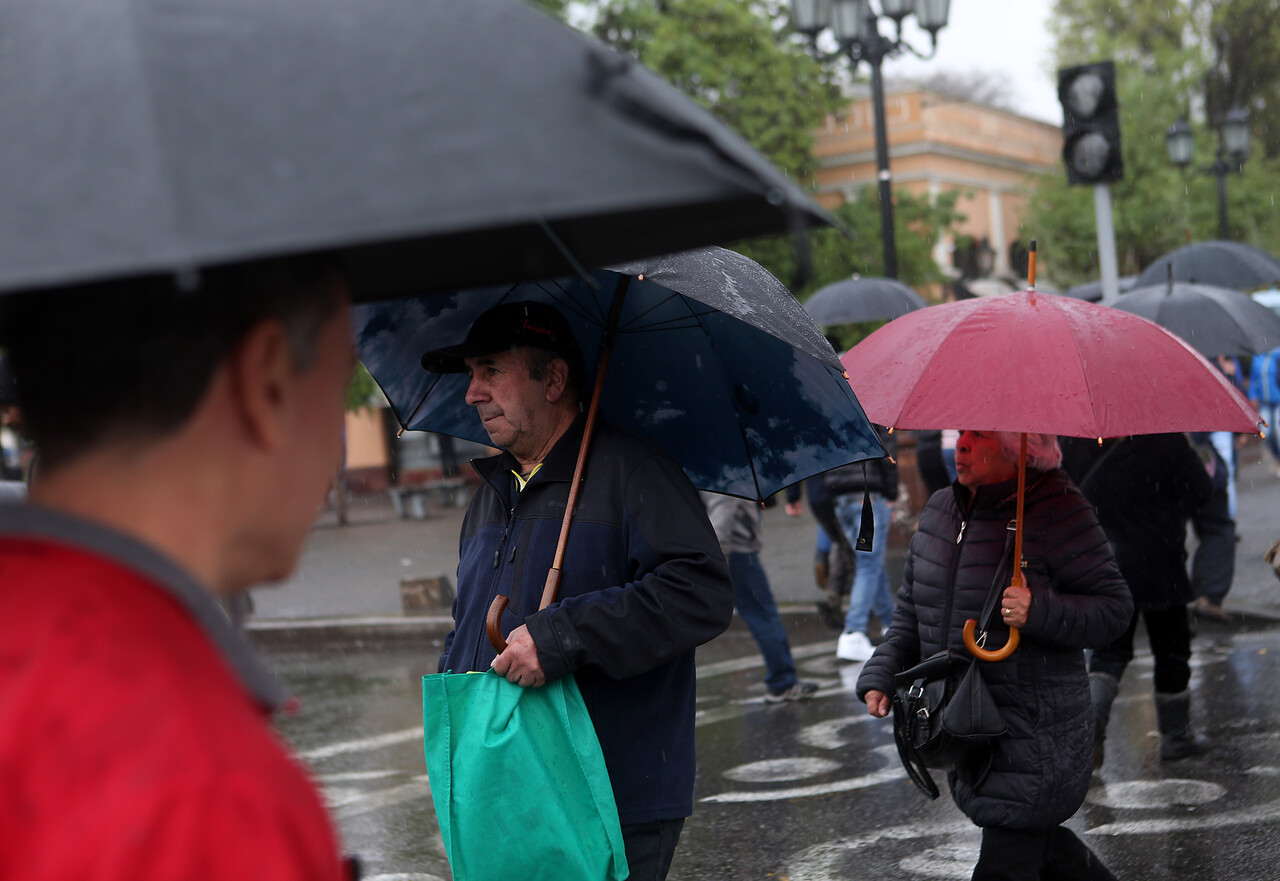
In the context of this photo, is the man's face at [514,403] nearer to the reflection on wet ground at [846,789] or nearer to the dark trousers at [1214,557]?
the reflection on wet ground at [846,789]

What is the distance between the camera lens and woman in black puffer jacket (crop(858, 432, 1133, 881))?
A: 3.91m

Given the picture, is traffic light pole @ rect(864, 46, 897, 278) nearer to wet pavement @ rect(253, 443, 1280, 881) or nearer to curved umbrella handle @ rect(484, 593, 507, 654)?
wet pavement @ rect(253, 443, 1280, 881)

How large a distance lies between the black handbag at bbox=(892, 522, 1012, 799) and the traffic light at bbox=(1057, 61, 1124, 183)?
5828 millimetres

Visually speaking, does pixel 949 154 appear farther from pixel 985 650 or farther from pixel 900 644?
pixel 985 650

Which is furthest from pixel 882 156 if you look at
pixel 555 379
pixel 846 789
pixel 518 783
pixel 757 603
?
pixel 518 783

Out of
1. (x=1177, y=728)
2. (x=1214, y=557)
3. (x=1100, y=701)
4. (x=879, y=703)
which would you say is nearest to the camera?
(x=879, y=703)

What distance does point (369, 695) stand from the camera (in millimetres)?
9406

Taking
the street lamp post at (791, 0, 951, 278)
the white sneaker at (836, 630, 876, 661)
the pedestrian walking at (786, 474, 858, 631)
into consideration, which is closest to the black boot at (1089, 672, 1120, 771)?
the white sneaker at (836, 630, 876, 661)

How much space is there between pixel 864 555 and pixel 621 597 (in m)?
6.11

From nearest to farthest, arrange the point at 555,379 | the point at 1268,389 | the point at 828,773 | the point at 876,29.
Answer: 1. the point at 555,379
2. the point at 828,773
3. the point at 876,29
4. the point at 1268,389

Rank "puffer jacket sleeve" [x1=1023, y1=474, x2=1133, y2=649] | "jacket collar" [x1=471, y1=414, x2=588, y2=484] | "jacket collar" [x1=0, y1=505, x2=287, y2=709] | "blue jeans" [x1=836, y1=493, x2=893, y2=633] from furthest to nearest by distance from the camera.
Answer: "blue jeans" [x1=836, y1=493, x2=893, y2=633] → "puffer jacket sleeve" [x1=1023, y1=474, x2=1133, y2=649] → "jacket collar" [x1=471, y1=414, x2=588, y2=484] → "jacket collar" [x1=0, y1=505, x2=287, y2=709]

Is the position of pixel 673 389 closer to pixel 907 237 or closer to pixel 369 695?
pixel 369 695

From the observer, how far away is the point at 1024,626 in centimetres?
400

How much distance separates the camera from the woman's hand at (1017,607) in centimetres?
399
